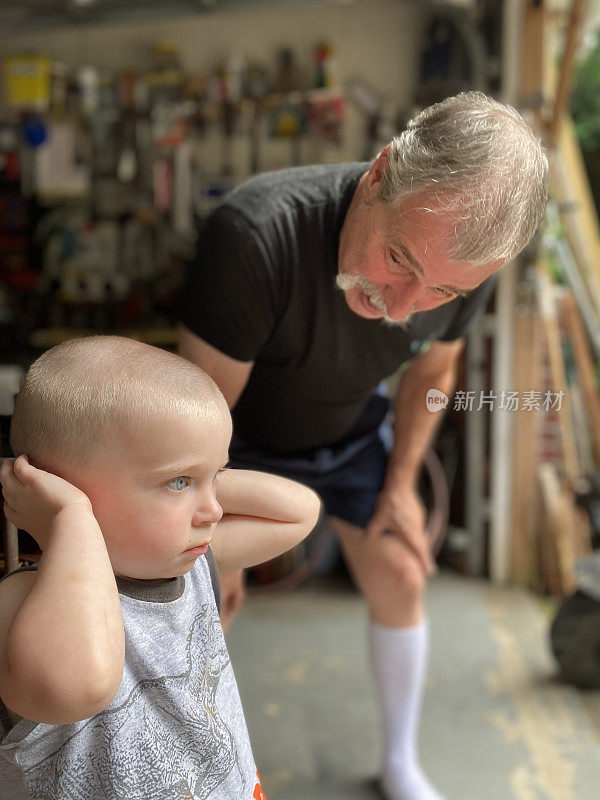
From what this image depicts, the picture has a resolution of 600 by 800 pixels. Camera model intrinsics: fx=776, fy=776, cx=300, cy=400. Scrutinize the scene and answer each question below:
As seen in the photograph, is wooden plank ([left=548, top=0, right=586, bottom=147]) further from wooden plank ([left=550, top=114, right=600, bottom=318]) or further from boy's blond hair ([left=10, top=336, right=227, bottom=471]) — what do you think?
boy's blond hair ([left=10, top=336, right=227, bottom=471])

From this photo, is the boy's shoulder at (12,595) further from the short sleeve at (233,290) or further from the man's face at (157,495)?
the short sleeve at (233,290)

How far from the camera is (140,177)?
330cm

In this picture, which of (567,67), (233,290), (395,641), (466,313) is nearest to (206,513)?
(233,290)

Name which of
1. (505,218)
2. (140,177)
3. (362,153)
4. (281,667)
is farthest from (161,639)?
(140,177)

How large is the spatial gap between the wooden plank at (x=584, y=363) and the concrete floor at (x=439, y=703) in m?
0.62

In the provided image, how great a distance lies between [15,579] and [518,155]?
1.79ft

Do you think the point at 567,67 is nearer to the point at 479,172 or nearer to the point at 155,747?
the point at 479,172

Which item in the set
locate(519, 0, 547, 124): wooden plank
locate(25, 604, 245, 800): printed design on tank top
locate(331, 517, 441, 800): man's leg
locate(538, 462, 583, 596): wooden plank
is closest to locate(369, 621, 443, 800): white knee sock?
locate(331, 517, 441, 800): man's leg

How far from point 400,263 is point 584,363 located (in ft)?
5.93

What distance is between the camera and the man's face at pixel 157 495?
0.59m

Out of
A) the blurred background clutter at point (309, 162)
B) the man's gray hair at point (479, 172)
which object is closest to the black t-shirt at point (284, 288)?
the man's gray hair at point (479, 172)

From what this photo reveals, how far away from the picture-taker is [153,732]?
2.08ft

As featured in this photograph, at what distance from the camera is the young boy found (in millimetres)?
532

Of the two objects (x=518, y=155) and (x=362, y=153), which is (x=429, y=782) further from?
(x=362, y=153)
